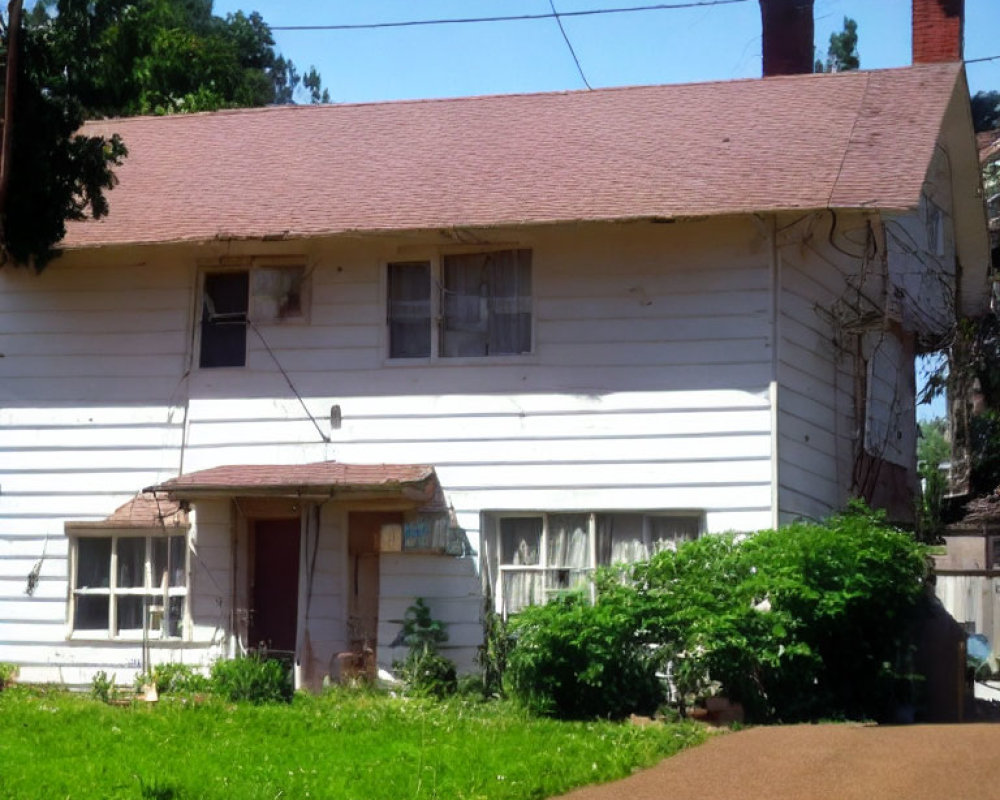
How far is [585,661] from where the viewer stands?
45.1 feet

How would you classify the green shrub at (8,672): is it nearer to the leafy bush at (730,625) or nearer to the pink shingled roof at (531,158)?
the pink shingled roof at (531,158)

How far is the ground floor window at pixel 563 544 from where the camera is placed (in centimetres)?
1608

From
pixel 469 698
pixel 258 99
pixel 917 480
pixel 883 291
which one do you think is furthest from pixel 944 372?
pixel 258 99

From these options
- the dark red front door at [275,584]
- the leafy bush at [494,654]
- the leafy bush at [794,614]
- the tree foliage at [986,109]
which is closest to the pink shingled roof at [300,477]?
the dark red front door at [275,584]

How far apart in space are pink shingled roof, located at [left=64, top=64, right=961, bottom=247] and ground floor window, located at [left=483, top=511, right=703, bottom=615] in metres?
3.01

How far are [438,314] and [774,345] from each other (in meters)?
3.51

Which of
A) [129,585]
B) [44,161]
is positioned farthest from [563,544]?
[44,161]

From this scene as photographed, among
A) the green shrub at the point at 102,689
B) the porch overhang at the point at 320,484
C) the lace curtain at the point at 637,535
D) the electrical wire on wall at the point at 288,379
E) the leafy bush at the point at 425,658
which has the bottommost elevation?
the green shrub at the point at 102,689

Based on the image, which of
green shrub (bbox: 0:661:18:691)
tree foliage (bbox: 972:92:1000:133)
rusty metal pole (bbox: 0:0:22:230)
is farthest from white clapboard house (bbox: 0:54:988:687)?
tree foliage (bbox: 972:92:1000:133)

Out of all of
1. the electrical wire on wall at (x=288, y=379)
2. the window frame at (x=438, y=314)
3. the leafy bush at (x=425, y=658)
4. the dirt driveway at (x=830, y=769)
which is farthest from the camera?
the electrical wire on wall at (x=288, y=379)

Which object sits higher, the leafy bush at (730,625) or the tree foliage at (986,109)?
the tree foliage at (986,109)

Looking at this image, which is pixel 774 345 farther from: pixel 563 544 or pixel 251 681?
pixel 251 681

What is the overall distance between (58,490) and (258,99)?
18.1m

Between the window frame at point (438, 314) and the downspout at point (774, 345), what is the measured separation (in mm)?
2414
